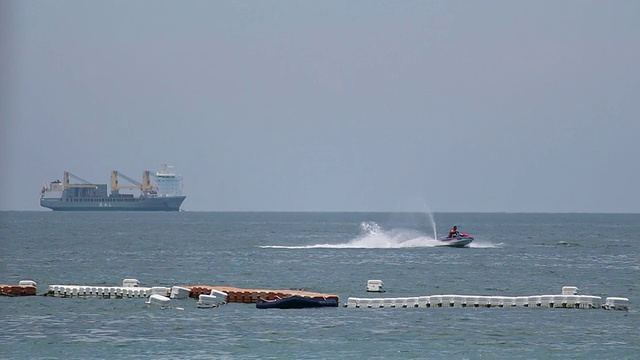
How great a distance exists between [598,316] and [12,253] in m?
81.8

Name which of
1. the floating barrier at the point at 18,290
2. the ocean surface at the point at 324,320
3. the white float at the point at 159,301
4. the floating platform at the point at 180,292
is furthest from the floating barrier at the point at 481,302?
the floating barrier at the point at 18,290

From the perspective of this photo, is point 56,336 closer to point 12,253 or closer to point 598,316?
point 598,316

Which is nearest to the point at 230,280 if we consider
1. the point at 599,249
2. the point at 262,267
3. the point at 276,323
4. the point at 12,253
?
the point at 262,267

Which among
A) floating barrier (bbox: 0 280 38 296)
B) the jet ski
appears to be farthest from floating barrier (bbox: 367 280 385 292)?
the jet ski

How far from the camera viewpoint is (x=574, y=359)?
44656mm

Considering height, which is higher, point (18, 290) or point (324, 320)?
point (18, 290)

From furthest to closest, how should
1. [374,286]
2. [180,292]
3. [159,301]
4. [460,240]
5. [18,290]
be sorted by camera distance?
1. [460,240]
2. [374,286]
3. [18,290]
4. [180,292]
5. [159,301]

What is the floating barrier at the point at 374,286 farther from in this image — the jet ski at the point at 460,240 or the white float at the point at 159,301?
the jet ski at the point at 460,240

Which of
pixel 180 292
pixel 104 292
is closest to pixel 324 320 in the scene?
pixel 180 292

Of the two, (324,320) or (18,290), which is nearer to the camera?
(324,320)

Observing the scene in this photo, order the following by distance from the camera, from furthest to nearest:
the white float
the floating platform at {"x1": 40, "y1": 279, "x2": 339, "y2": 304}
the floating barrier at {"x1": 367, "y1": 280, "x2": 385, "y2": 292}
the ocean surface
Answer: the floating barrier at {"x1": 367, "y1": 280, "x2": 385, "y2": 292}, the floating platform at {"x1": 40, "y1": 279, "x2": 339, "y2": 304}, the white float, the ocean surface

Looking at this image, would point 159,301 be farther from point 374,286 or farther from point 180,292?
point 374,286

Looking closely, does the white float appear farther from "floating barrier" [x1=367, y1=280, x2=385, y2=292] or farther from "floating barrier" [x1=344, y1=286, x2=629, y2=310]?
"floating barrier" [x1=367, y1=280, x2=385, y2=292]

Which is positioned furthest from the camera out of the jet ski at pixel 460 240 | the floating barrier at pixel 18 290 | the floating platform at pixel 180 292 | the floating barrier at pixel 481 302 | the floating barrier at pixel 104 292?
the jet ski at pixel 460 240
